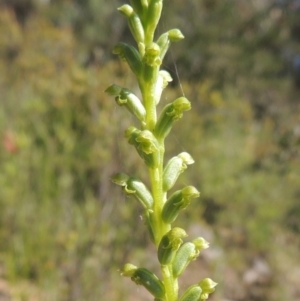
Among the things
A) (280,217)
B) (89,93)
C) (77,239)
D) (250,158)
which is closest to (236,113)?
(250,158)

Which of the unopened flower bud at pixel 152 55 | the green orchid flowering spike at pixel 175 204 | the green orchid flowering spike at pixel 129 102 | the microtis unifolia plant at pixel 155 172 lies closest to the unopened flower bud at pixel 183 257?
the microtis unifolia plant at pixel 155 172

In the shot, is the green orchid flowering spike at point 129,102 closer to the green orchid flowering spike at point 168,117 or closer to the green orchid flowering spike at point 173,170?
the green orchid flowering spike at point 168,117

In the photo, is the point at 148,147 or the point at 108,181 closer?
the point at 148,147

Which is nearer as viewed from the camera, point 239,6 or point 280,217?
point 280,217

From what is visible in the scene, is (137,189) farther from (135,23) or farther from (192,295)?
(135,23)

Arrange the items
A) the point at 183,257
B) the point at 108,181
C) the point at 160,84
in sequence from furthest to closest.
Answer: the point at 108,181 → the point at 160,84 → the point at 183,257

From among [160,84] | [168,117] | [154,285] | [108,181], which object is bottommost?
[154,285]

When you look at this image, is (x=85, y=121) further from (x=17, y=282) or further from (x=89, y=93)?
(x=17, y=282)

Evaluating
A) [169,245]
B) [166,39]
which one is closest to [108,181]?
[166,39]
